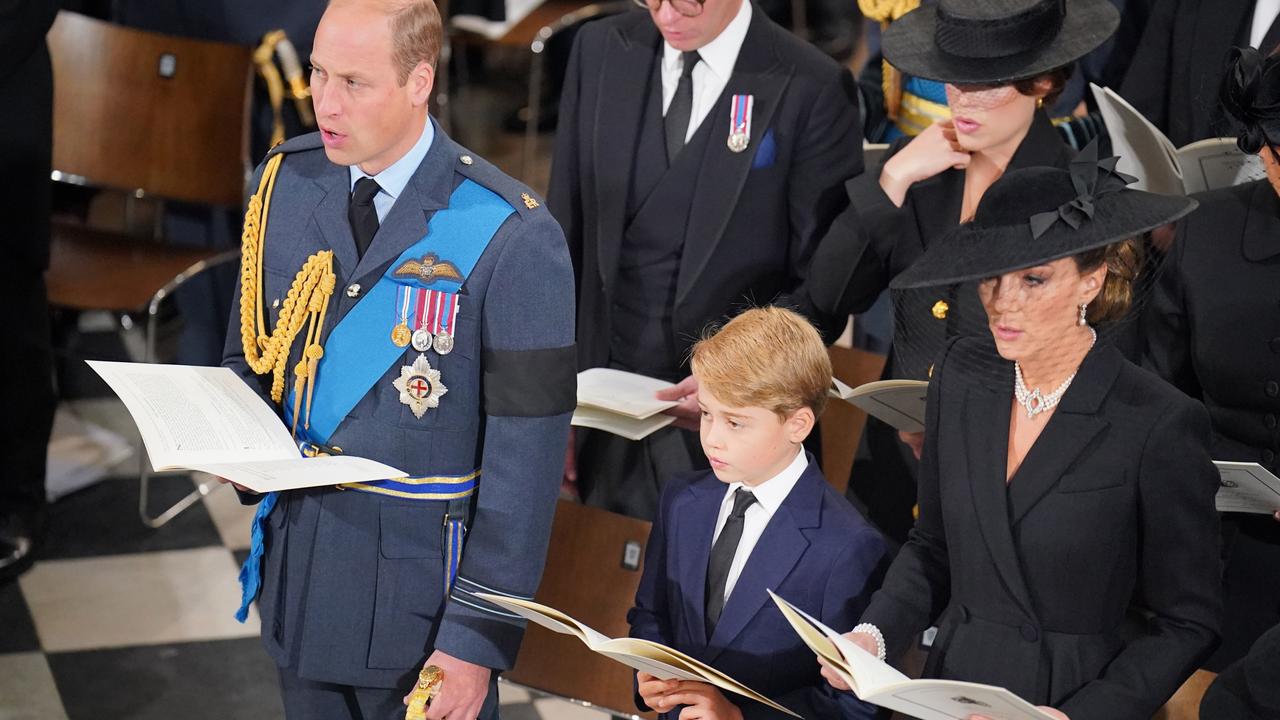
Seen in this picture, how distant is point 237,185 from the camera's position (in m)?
4.43

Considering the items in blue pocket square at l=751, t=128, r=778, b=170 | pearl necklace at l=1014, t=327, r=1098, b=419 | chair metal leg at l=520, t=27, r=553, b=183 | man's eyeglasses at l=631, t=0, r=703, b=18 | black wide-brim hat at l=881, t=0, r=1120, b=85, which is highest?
black wide-brim hat at l=881, t=0, r=1120, b=85

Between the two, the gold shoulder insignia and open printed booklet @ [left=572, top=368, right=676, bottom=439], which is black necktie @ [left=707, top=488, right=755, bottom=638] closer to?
open printed booklet @ [left=572, top=368, right=676, bottom=439]

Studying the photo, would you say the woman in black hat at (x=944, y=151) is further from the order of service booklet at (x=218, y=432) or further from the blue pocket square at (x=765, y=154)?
the order of service booklet at (x=218, y=432)

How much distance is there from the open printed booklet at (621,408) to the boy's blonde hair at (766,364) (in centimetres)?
35

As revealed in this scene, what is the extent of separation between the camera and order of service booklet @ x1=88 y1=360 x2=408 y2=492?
2053mm

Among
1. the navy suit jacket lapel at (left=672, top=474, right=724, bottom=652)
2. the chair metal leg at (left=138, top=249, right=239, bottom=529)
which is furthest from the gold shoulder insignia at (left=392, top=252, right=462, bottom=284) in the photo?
the chair metal leg at (left=138, top=249, right=239, bottom=529)

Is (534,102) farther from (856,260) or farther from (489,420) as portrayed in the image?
(489,420)

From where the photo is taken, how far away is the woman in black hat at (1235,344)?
2379mm

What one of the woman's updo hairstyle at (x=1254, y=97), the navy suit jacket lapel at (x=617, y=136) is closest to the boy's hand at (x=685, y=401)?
the navy suit jacket lapel at (x=617, y=136)

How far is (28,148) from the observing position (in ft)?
12.7

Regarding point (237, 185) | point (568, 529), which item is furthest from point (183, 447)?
point (237, 185)

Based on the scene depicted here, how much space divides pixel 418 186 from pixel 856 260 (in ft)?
2.90

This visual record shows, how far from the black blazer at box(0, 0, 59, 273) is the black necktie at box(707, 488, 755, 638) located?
237 cm

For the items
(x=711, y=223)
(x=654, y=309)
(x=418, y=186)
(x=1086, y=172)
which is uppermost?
(x=1086, y=172)
